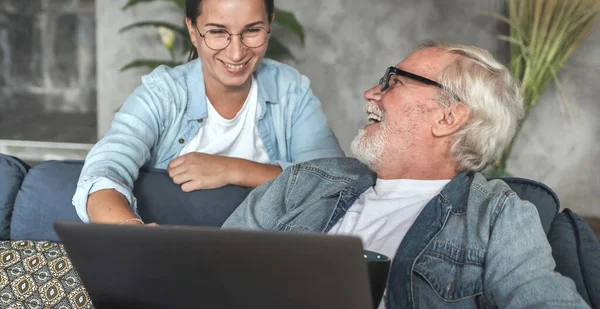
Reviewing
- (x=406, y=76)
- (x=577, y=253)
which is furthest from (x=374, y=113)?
(x=577, y=253)

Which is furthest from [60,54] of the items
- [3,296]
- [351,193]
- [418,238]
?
[418,238]

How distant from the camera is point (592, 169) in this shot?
14.0ft

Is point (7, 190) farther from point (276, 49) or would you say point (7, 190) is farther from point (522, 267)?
point (276, 49)

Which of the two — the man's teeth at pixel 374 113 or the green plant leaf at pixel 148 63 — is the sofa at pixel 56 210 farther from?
the green plant leaf at pixel 148 63

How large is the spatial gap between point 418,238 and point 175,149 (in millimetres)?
889

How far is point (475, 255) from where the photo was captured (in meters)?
1.57

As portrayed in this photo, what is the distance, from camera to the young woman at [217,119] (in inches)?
79.5

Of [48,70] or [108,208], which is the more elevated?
[108,208]

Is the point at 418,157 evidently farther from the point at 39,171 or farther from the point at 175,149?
the point at 39,171

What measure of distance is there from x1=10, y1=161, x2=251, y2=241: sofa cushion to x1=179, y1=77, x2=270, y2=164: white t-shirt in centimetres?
19

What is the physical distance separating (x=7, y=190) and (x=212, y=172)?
0.61m

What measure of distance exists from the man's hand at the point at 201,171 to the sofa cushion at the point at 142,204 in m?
0.02

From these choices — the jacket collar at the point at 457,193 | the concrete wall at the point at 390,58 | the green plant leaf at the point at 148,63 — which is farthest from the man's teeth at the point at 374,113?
the concrete wall at the point at 390,58

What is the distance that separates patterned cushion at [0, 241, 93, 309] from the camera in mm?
1938
